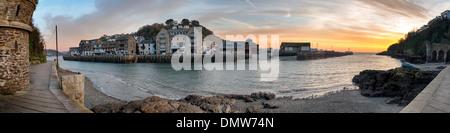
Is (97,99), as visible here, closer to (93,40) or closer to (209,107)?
(209,107)

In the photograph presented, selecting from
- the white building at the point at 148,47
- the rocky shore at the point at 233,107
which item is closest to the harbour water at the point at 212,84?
the rocky shore at the point at 233,107

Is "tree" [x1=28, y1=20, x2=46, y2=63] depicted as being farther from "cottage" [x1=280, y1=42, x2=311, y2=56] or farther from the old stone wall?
"cottage" [x1=280, y1=42, x2=311, y2=56]

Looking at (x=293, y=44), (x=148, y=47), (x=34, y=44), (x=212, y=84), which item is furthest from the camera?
(x=293, y=44)

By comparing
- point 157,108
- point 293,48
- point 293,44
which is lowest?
point 157,108

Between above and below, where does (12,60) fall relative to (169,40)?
below

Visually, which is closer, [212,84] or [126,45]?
[212,84]

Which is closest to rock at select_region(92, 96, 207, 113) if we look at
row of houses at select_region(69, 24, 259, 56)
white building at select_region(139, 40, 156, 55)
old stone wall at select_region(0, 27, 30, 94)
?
old stone wall at select_region(0, 27, 30, 94)

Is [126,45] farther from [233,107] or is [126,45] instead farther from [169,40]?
[233,107]

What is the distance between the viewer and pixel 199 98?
10164 millimetres

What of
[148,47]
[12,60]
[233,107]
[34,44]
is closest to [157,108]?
[233,107]

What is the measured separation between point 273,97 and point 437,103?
763 cm

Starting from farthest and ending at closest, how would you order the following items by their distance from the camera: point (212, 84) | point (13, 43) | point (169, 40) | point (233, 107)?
point (169, 40) < point (212, 84) < point (233, 107) < point (13, 43)

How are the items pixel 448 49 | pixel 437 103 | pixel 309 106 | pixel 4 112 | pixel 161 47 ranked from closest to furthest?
pixel 437 103
pixel 4 112
pixel 309 106
pixel 448 49
pixel 161 47
